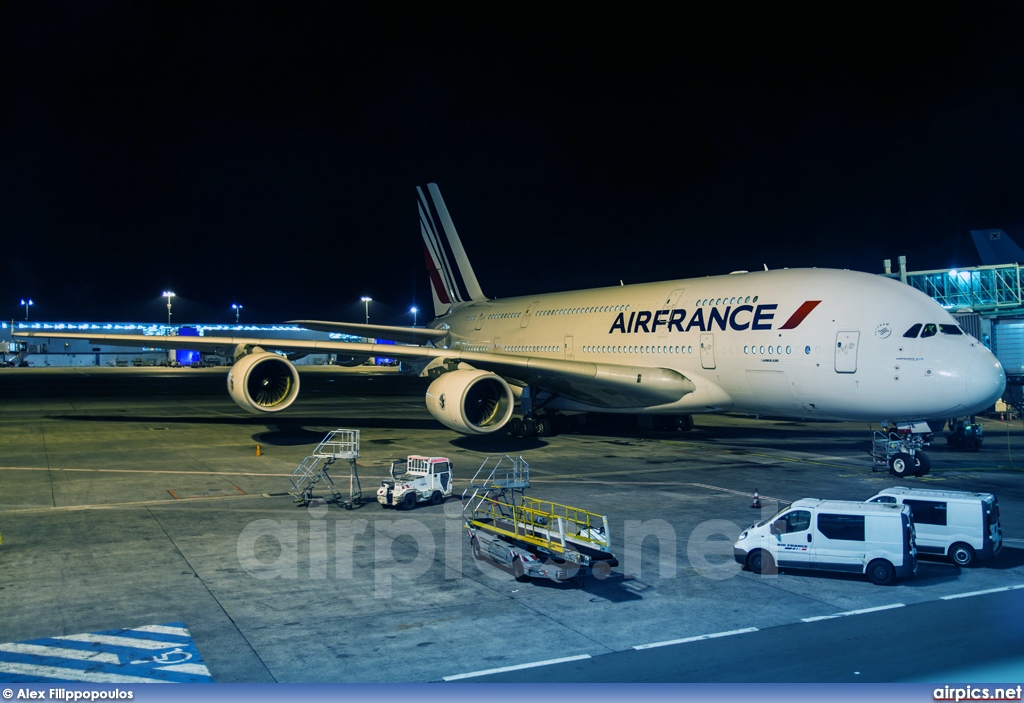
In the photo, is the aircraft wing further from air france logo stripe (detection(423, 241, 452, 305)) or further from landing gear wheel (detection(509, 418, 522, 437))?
air france logo stripe (detection(423, 241, 452, 305))

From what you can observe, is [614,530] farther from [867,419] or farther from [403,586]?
[867,419]

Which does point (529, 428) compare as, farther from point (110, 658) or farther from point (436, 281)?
point (110, 658)

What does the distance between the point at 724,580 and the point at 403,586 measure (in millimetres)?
4517

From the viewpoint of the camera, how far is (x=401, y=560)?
1247 cm

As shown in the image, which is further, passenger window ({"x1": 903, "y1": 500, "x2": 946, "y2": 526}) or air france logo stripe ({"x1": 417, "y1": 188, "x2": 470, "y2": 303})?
air france logo stripe ({"x1": 417, "y1": 188, "x2": 470, "y2": 303})

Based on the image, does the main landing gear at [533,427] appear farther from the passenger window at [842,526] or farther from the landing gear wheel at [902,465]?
the passenger window at [842,526]

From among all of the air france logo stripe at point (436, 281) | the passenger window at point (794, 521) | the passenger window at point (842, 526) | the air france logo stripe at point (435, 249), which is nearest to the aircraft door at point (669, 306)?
the passenger window at point (794, 521)

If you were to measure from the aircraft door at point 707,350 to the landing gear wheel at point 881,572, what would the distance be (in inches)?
483

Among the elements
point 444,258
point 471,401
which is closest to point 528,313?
point 471,401

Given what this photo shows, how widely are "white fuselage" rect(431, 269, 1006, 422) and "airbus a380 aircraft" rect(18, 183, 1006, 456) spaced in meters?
0.04

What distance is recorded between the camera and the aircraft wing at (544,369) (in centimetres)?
2469

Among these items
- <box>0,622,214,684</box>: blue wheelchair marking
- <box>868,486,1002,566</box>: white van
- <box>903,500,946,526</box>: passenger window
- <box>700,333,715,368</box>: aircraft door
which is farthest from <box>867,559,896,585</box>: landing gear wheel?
<box>700,333,715,368</box>: aircraft door

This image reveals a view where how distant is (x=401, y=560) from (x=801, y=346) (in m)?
13.2

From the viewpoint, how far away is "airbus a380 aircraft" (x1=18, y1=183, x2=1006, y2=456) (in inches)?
781
